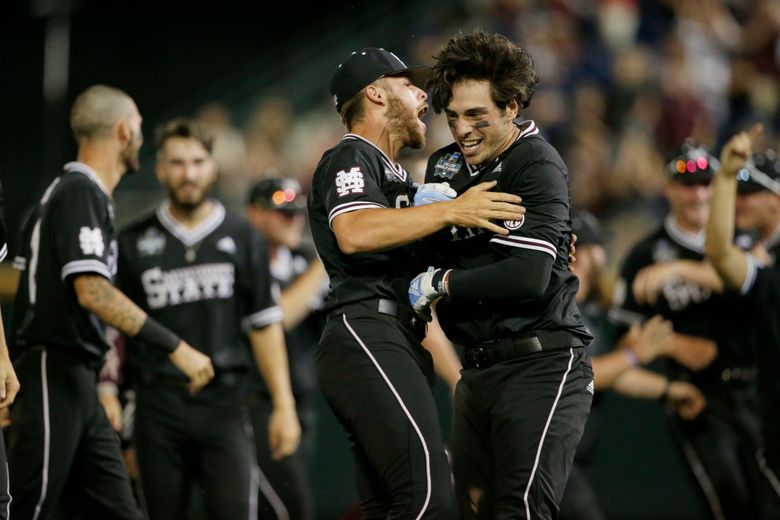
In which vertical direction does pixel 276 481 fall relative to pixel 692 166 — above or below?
below

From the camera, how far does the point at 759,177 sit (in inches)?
259

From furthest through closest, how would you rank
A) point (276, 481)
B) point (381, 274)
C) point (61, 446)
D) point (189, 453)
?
point (276, 481), point (189, 453), point (61, 446), point (381, 274)

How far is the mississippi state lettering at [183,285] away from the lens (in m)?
6.57

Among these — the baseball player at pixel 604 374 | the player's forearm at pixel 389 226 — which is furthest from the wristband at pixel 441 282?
the baseball player at pixel 604 374

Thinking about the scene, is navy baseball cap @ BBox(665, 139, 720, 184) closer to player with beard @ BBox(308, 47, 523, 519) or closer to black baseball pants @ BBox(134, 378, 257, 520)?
player with beard @ BBox(308, 47, 523, 519)

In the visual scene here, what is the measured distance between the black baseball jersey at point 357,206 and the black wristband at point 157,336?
1.10m

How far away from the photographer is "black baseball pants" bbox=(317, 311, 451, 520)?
4.30m

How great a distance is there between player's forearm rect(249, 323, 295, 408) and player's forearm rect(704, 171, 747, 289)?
97.7 inches

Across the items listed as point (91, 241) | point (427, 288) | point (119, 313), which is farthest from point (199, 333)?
point (427, 288)

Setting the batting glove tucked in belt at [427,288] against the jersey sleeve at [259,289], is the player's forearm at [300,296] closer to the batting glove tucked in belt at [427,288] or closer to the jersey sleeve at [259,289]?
the jersey sleeve at [259,289]

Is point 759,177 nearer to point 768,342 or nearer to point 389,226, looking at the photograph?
point 768,342

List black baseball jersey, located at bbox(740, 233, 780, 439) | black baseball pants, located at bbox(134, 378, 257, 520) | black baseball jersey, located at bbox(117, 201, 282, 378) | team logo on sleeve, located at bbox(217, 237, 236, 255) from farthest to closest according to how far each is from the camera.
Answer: team logo on sleeve, located at bbox(217, 237, 236, 255) → black baseball jersey, located at bbox(117, 201, 282, 378) → black baseball pants, located at bbox(134, 378, 257, 520) → black baseball jersey, located at bbox(740, 233, 780, 439)

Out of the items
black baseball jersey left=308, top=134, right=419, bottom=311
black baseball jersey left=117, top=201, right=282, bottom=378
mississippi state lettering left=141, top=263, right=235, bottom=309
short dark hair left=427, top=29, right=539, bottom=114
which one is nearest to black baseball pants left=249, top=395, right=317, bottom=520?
black baseball jersey left=117, top=201, right=282, bottom=378

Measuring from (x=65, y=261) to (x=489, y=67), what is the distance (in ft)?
7.26
